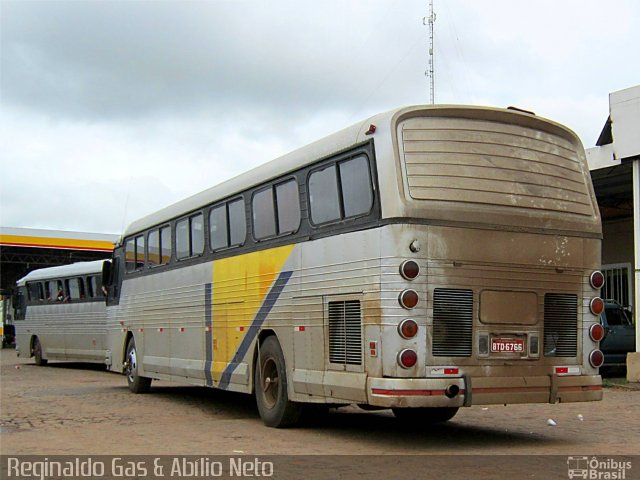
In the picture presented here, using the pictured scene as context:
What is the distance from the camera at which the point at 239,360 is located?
496 inches

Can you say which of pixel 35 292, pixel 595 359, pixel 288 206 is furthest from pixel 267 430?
pixel 35 292

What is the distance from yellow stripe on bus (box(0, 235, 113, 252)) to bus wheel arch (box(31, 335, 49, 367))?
60.8ft

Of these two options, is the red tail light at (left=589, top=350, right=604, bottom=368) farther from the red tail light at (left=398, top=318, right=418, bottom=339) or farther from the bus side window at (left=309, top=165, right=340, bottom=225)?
the bus side window at (left=309, top=165, right=340, bottom=225)

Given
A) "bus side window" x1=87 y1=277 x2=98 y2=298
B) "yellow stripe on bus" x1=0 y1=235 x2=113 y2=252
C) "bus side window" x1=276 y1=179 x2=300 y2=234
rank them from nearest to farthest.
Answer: "bus side window" x1=276 y1=179 x2=300 y2=234 → "bus side window" x1=87 y1=277 x2=98 y2=298 → "yellow stripe on bus" x1=0 y1=235 x2=113 y2=252

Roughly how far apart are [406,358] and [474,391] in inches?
32.4

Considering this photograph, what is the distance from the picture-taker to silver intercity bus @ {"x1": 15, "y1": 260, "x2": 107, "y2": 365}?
2475 cm

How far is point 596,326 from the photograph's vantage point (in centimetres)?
1023

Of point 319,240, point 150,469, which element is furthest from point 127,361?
point 150,469

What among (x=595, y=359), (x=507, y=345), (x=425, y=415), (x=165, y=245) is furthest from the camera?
(x=165, y=245)

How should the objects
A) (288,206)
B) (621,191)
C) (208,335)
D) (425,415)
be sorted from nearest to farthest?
1. (288,206)
2. (425,415)
3. (208,335)
4. (621,191)

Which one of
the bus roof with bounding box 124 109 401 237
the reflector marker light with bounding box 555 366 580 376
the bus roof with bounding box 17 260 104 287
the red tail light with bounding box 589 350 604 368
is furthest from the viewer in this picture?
the bus roof with bounding box 17 260 104 287

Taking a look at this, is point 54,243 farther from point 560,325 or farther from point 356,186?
point 560,325

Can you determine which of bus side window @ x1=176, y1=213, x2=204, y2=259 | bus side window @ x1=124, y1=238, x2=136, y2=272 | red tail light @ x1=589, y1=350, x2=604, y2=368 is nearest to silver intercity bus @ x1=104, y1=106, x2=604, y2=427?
red tail light @ x1=589, y1=350, x2=604, y2=368

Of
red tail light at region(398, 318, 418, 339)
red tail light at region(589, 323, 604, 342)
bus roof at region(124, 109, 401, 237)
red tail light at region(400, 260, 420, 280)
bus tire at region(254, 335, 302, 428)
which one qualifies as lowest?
bus tire at region(254, 335, 302, 428)
